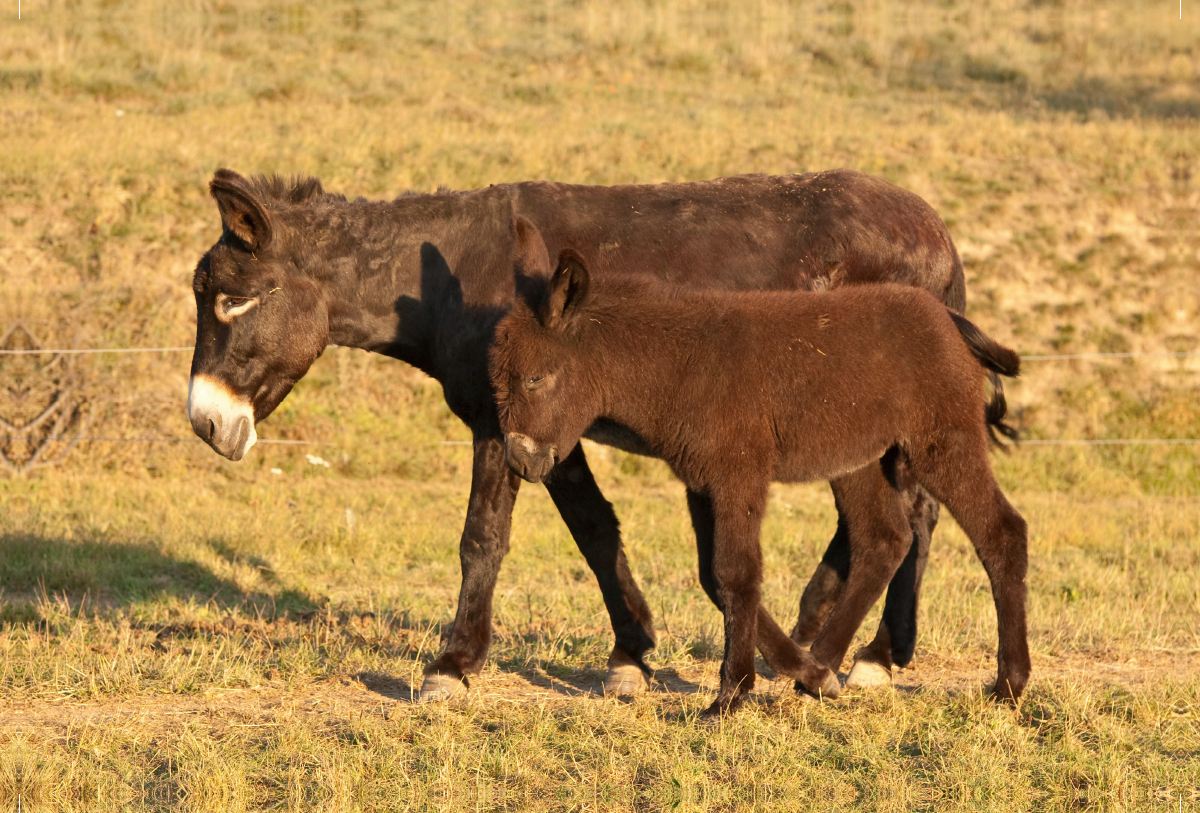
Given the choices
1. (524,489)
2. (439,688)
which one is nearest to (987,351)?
(439,688)

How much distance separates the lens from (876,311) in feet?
19.1

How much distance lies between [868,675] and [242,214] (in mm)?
3991

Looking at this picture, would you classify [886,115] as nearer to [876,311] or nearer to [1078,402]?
[1078,402]

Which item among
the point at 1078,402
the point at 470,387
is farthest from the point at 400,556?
the point at 1078,402

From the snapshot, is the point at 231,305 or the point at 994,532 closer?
the point at 994,532

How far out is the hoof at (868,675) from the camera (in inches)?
251

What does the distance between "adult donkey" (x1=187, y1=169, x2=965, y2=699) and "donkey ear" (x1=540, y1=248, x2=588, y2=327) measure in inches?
18.6

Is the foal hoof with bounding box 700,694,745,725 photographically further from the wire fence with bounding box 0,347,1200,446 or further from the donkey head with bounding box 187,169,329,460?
the wire fence with bounding box 0,347,1200,446

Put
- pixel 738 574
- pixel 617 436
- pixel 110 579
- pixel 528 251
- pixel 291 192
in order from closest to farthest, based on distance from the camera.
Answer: pixel 738 574
pixel 528 251
pixel 617 436
pixel 291 192
pixel 110 579

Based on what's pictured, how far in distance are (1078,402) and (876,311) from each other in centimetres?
1115

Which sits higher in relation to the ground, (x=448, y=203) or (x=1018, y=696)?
(x=448, y=203)

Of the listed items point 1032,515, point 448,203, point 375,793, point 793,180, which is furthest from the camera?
point 1032,515

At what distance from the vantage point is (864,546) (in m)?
6.31

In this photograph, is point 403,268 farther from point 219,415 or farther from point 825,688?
point 825,688
